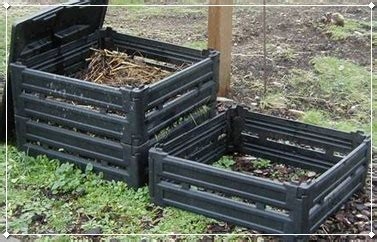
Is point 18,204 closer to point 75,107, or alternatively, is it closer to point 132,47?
point 75,107

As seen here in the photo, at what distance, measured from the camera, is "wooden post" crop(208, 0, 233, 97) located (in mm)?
5281

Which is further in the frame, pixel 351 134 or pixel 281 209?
pixel 351 134

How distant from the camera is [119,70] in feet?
16.0

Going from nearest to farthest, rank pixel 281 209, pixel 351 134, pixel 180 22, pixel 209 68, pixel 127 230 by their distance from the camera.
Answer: pixel 281 209, pixel 127 230, pixel 351 134, pixel 209 68, pixel 180 22

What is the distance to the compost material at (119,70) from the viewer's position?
15.7 ft

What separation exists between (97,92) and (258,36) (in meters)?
2.73

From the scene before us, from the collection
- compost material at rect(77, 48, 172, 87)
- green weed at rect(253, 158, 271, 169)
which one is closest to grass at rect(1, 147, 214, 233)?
compost material at rect(77, 48, 172, 87)

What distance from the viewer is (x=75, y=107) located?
4.34m

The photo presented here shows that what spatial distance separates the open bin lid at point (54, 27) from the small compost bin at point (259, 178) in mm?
1032

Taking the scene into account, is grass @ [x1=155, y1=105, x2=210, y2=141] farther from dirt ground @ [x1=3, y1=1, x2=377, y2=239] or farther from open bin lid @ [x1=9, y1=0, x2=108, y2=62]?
open bin lid @ [x1=9, y1=0, x2=108, y2=62]

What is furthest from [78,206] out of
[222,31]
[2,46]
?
[2,46]

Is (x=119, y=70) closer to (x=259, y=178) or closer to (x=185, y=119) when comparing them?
(x=185, y=119)

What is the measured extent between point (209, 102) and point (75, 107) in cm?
84

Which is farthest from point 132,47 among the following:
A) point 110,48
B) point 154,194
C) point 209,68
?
point 154,194
